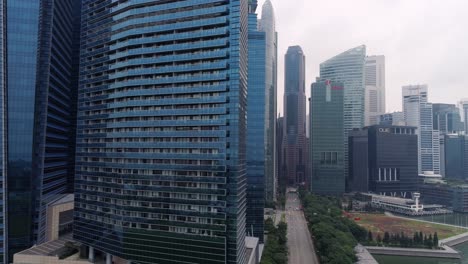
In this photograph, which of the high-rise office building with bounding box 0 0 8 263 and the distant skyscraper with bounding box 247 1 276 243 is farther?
the distant skyscraper with bounding box 247 1 276 243

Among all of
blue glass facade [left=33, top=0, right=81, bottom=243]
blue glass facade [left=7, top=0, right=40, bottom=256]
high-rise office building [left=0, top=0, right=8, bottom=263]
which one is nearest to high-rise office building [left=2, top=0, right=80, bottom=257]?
blue glass facade [left=7, top=0, right=40, bottom=256]

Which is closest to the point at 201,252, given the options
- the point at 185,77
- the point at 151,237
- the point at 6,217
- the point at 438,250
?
the point at 151,237

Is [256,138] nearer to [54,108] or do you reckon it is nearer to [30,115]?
[54,108]

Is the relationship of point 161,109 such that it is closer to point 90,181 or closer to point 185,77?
point 185,77

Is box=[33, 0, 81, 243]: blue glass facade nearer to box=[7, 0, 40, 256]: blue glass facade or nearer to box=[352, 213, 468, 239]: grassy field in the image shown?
box=[7, 0, 40, 256]: blue glass facade

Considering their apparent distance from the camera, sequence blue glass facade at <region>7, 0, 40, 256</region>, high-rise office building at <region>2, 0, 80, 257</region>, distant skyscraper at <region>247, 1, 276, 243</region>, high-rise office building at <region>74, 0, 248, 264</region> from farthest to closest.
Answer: distant skyscraper at <region>247, 1, 276, 243</region>, high-rise office building at <region>2, 0, 80, 257</region>, blue glass facade at <region>7, 0, 40, 256</region>, high-rise office building at <region>74, 0, 248, 264</region>

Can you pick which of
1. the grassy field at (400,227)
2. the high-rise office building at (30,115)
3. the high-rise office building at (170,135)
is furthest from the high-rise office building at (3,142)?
the grassy field at (400,227)

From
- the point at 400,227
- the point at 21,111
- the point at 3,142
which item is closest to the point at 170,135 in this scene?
the point at 21,111

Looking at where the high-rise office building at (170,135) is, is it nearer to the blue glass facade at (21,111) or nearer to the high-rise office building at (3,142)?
the blue glass facade at (21,111)
